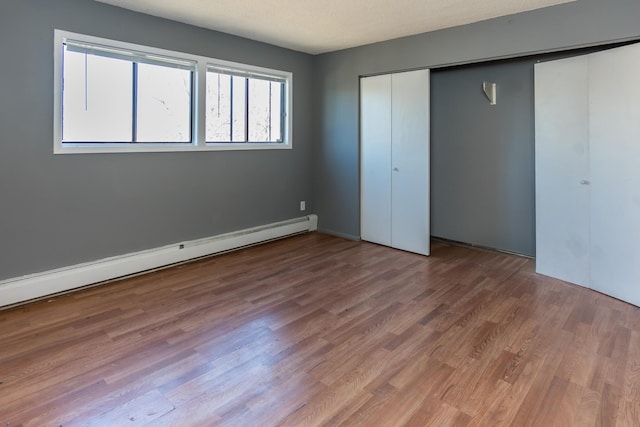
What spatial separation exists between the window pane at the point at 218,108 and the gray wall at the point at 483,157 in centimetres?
264

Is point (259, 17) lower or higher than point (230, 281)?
higher

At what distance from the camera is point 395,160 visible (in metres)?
4.83

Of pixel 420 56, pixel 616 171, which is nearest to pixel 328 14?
pixel 420 56

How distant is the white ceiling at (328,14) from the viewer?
3455mm

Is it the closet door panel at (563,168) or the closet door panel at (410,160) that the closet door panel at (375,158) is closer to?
the closet door panel at (410,160)

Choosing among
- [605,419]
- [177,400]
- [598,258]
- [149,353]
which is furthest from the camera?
[598,258]

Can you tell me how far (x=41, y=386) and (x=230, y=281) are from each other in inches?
70.3

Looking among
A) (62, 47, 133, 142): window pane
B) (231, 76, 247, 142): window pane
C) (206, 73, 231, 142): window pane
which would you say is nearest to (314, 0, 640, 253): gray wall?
(231, 76, 247, 142): window pane

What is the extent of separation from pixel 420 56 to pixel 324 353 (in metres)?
3.42

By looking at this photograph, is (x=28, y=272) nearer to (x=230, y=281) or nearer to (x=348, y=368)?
(x=230, y=281)

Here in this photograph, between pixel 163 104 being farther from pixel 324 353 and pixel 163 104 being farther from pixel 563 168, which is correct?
pixel 563 168

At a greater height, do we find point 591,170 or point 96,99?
point 96,99

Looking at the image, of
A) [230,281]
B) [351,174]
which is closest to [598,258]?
[351,174]

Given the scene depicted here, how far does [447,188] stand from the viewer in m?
5.19
